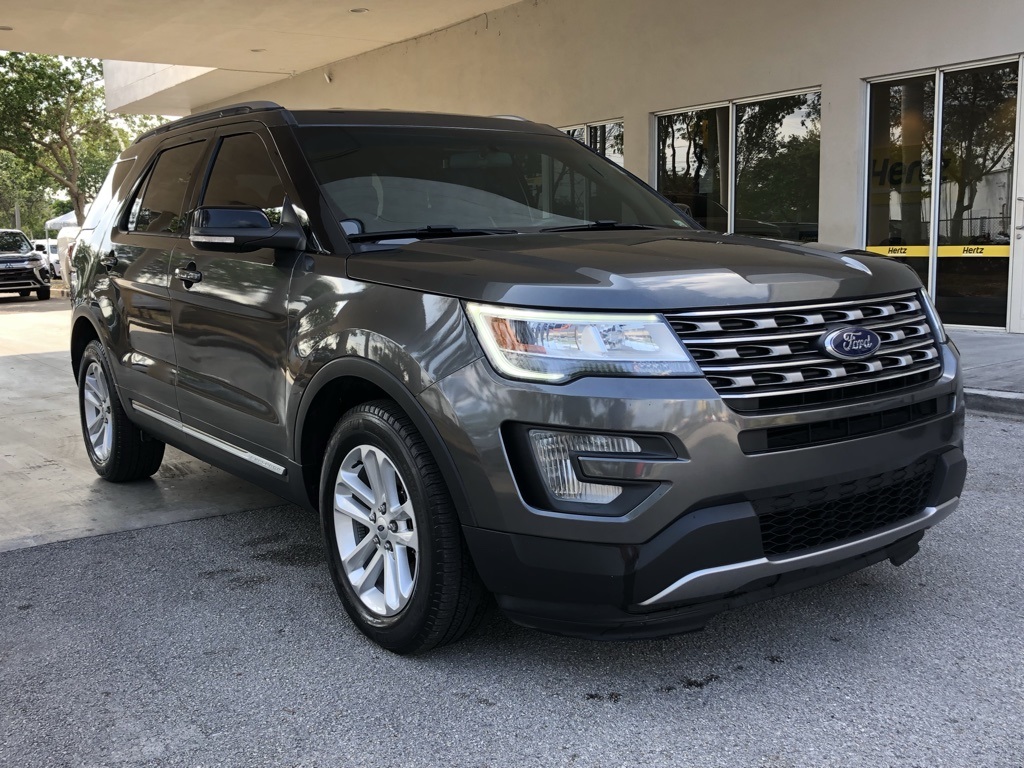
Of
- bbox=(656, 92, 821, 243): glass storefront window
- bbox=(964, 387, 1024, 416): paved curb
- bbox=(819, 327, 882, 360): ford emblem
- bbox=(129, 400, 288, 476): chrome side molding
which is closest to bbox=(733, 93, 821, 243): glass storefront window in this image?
bbox=(656, 92, 821, 243): glass storefront window

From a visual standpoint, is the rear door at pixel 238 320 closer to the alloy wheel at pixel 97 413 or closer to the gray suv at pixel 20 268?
the alloy wheel at pixel 97 413

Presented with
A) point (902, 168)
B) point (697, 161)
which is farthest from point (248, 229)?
point (697, 161)

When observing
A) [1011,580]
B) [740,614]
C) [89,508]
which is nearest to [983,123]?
[1011,580]

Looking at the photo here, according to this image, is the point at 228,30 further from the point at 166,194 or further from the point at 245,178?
the point at 245,178

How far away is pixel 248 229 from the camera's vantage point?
3568 millimetres

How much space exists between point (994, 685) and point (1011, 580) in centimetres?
97

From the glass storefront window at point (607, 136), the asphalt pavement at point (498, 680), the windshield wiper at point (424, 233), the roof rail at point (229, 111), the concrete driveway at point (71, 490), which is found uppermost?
the glass storefront window at point (607, 136)

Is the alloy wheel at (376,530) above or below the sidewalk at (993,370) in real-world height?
above

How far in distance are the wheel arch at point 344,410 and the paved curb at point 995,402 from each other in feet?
16.7

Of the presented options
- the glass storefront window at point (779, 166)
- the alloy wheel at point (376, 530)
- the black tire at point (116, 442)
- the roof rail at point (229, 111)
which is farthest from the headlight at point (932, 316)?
the glass storefront window at point (779, 166)

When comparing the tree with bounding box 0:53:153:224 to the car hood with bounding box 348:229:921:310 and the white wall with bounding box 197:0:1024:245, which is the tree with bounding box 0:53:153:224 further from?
the car hood with bounding box 348:229:921:310

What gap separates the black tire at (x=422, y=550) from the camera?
9.55 feet

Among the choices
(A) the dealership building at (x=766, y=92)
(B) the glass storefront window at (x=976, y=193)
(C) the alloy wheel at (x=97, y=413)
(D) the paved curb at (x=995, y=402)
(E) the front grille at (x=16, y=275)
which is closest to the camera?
(C) the alloy wheel at (x=97, y=413)

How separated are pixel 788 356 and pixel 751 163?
11085mm
